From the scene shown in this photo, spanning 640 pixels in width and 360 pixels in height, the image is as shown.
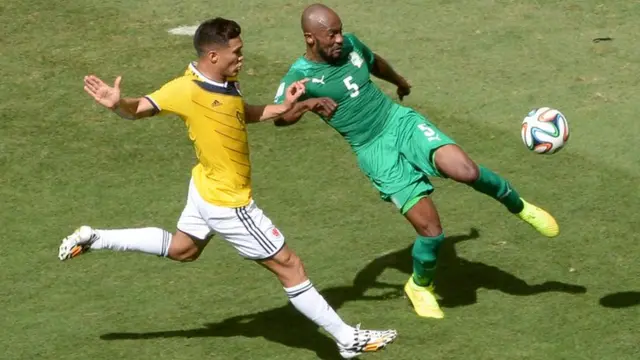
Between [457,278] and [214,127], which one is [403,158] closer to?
[457,278]

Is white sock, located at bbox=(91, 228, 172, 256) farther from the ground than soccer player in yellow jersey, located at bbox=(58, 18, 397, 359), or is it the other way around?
soccer player in yellow jersey, located at bbox=(58, 18, 397, 359)

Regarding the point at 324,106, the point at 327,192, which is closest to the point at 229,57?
the point at 324,106

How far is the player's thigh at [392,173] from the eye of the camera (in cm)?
978

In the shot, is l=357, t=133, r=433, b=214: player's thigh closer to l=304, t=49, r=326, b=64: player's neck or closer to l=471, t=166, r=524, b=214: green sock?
l=471, t=166, r=524, b=214: green sock

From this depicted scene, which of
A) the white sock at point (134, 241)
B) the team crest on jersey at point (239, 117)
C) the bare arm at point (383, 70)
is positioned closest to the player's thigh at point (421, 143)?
the bare arm at point (383, 70)

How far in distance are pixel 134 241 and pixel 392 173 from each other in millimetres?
2028

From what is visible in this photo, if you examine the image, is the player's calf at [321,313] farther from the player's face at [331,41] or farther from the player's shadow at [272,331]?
the player's face at [331,41]

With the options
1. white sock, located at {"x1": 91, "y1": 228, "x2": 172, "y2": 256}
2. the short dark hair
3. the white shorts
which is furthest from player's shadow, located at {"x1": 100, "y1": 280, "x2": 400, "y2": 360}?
the short dark hair

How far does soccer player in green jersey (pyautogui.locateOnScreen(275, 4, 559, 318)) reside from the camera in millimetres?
9688

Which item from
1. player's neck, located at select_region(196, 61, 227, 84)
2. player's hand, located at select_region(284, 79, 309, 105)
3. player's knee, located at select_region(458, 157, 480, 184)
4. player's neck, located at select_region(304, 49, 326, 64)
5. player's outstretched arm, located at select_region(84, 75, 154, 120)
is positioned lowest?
player's knee, located at select_region(458, 157, 480, 184)

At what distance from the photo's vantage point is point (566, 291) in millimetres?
10102

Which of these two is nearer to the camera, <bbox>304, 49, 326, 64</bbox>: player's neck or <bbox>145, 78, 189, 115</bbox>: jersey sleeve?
<bbox>145, 78, 189, 115</bbox>: jersey sleeve

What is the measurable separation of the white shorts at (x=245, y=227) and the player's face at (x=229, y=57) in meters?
0.91

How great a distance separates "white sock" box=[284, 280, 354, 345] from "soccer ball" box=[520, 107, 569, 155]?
89.5 inches
